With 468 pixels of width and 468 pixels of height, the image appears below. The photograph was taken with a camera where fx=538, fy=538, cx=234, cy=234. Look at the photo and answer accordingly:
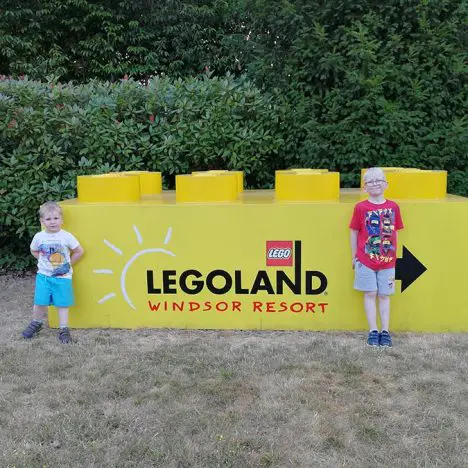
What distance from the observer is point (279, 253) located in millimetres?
4582

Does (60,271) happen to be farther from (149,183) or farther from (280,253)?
(280,253)

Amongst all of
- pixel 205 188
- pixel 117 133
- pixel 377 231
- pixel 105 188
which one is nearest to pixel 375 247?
pixel 377 231

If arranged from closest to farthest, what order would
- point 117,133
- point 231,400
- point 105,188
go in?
point 231,400 → point 105,188 → point 117,133

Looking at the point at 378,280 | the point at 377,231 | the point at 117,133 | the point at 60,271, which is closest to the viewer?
the point at 377,231

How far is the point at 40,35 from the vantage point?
39.1 ft

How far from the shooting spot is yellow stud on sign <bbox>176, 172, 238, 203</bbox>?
183 inches

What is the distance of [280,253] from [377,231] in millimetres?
845

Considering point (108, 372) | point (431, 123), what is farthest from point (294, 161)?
point (108, 372)

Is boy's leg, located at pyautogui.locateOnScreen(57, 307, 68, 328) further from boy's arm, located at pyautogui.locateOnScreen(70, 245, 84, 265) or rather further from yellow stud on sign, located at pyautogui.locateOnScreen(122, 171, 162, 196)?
yellow stud on sign, located at pyautogui.locateOnScreen(122, 171, 162, 196)

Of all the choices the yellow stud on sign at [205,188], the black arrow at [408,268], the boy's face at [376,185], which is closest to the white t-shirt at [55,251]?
the yellow stud on sign at [205,188]

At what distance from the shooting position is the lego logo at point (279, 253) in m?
4.58

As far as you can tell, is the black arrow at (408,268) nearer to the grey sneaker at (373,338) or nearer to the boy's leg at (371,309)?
the boy's leg at (371,309)

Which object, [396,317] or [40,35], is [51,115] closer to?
[396,317]

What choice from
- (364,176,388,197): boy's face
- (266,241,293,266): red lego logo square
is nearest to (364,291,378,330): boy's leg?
(266,241,293,266): red lego logo square
